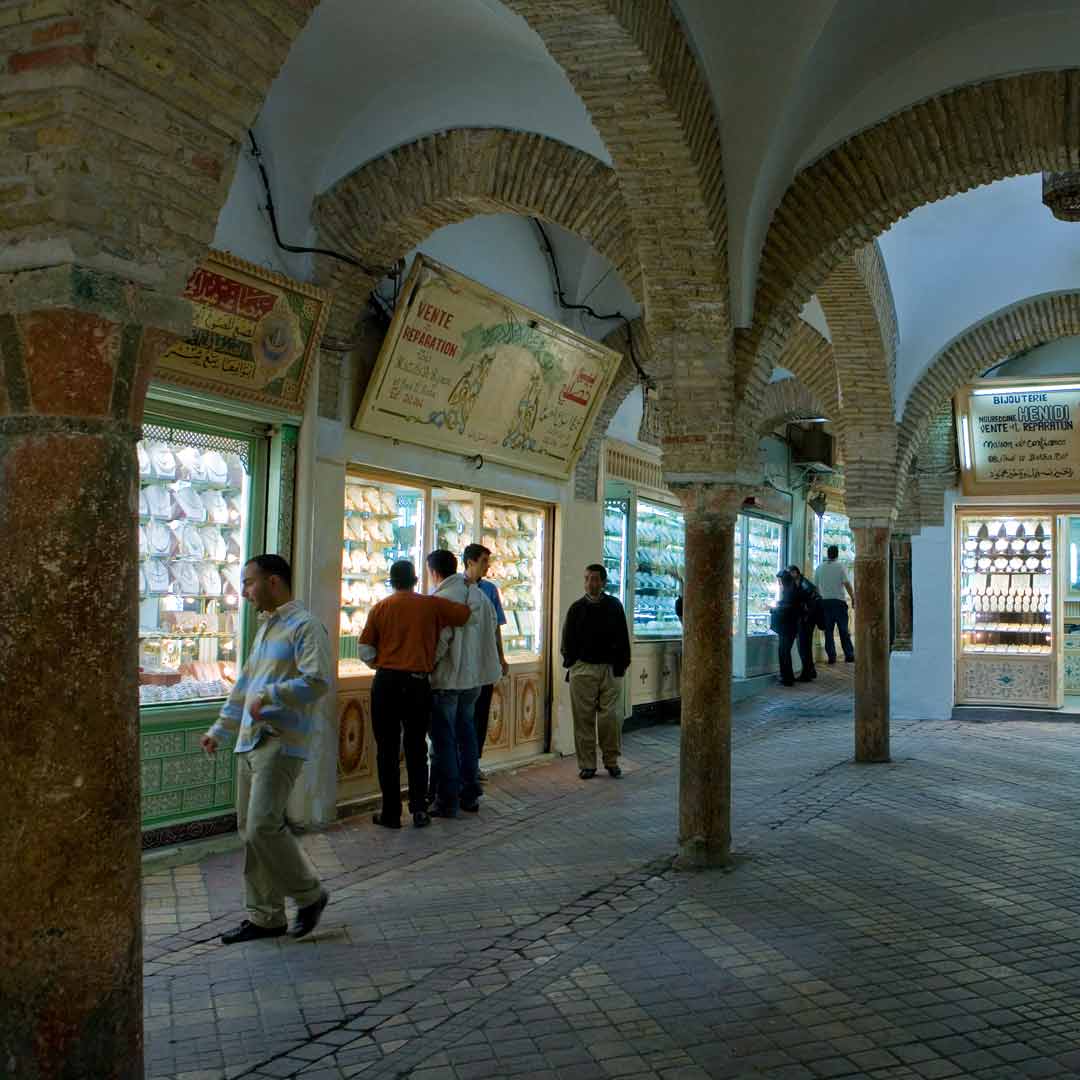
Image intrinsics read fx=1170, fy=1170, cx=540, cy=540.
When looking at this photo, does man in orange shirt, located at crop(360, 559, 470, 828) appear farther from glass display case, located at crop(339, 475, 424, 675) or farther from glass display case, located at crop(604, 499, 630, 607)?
glass display case, located at crop(604, 499, 630, 607)

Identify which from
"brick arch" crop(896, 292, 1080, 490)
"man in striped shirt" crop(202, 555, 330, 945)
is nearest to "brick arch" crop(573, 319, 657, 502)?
"brick arch" crop(896, 292, 1080, 490)

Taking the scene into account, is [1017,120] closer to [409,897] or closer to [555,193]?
[555,193]

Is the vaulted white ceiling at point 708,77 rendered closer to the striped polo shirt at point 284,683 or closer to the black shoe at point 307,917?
the striped polo shirt at point 284,683

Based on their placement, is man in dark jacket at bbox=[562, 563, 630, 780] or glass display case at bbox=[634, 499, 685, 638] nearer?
man in dark jacket at bbox=[562, 563, 630, 780]

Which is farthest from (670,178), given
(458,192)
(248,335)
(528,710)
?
(528,710)

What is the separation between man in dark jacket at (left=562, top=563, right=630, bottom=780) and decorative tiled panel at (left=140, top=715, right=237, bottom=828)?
3.05 meters

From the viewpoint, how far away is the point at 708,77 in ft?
19.9

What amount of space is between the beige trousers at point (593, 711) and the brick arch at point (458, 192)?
3.14 m

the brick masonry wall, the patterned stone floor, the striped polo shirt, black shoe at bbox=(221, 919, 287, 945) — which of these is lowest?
the patterned stone floor

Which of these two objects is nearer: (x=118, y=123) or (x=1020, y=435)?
(x=118, y=123)

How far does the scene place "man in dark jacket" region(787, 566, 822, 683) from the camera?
1634 centimetres

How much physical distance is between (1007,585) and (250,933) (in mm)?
11387

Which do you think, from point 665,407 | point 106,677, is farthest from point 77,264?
point 665,407

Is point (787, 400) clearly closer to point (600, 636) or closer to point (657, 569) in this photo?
point (657, 569)
